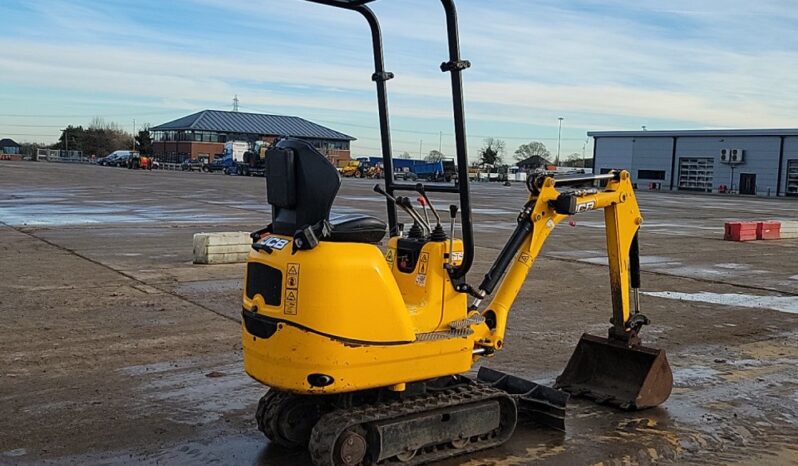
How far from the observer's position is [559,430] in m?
5.65

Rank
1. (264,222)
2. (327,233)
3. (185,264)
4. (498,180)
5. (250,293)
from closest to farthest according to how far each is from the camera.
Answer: (327,233) < (250,293) < (185,264) < (264,222) < (498,180)

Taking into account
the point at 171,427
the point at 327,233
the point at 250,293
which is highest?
the point at 327,233

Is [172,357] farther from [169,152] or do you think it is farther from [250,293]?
[169,152]

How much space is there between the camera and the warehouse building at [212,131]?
330 feet

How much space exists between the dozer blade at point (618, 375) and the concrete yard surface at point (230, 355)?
0.12 m

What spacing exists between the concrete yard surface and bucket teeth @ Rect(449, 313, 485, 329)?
806 mm

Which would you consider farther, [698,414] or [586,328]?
[586,328]

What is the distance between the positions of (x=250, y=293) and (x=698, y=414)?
11.7 ft

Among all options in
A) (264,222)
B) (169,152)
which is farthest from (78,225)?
(169,152)

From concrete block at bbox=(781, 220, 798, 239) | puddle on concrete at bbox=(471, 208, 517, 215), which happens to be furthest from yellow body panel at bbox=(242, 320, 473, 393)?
puddle on concrete at bbox=(471, 208, 517, 215)

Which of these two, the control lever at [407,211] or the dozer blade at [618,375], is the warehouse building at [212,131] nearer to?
the dozer blade at [618,375]

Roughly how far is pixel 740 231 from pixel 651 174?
6119cm

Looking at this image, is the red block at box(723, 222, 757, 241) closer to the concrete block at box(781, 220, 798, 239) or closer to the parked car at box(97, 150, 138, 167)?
the concrete block at box(781, 220, 798, 239)

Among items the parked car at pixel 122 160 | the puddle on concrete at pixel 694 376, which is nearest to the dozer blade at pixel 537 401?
the puddle on concrete at pixel 694 376
